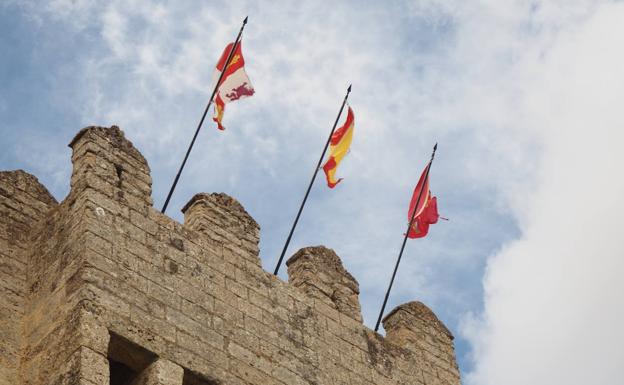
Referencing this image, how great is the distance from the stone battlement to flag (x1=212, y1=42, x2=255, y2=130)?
1974 millimetres

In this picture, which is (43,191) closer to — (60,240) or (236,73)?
(60,240)

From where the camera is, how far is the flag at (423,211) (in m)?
15.0

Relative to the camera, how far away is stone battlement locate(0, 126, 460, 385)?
33.1 feet

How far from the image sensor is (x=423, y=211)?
15.1 meters

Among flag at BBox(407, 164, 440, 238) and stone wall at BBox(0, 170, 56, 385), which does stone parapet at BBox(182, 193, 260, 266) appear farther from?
flag at BBox(407, 164, 440, 238)

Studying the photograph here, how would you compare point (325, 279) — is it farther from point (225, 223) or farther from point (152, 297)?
point (152, 297)

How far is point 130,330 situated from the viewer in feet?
33.2

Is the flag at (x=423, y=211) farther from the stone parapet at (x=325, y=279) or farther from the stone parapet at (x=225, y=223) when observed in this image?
the stone parapet at (x=225, y=223)

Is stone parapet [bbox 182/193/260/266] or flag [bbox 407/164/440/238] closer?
stone parapet [bbox 182/193/260/266]

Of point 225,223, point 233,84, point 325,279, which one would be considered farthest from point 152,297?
point 233,84

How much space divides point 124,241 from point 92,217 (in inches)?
13.7

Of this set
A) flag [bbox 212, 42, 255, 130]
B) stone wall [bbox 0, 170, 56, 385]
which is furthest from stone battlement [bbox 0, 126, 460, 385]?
flag [bbox 212, 42, 255, 130]

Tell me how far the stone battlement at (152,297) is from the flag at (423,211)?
7.04ft

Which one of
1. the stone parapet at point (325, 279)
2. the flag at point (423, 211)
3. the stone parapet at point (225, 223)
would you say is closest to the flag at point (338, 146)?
the flag at point (423, 211)
